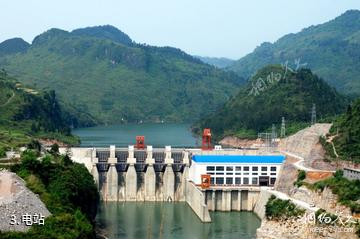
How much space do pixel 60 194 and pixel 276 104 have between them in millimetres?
84245

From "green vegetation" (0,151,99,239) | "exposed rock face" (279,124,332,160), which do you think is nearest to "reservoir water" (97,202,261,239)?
"green vegetation" (0,151,99,239)

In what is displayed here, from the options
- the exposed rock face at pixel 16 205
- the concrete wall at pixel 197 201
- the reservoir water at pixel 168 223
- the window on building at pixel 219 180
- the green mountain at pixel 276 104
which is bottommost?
the reservoir water at pixel 168 223

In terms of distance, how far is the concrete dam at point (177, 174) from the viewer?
190 ft

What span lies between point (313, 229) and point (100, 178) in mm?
25951

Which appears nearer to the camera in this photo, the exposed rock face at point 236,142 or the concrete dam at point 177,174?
the concrete dam at point 177,174

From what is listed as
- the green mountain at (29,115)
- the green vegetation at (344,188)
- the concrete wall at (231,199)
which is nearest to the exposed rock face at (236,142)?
the green mountain at (29,115)

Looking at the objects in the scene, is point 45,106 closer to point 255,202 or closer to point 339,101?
point 339,101

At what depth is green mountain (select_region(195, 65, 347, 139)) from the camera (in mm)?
114125

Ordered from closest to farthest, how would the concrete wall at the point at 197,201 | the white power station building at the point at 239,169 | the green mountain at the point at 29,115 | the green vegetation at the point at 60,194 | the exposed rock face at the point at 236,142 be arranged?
the green vegetation at the point at 60,194, the concrete wall at the point at 197,201, the white power station building at the point at 239,169, the green mountain at the point at 29,115, the exposed rock face at the point at 236,142

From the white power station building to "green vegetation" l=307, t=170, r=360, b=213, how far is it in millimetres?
11120

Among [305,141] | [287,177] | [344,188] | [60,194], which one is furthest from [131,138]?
[60,194]

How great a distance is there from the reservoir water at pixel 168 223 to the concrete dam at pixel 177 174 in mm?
1476

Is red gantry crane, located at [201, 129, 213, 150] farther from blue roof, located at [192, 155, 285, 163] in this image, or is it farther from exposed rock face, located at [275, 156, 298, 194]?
exposed rock face, located at [275, 156, 298, 194]

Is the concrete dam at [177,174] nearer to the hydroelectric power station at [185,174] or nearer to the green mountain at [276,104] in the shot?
the hydroelectric power station at [185,174]
